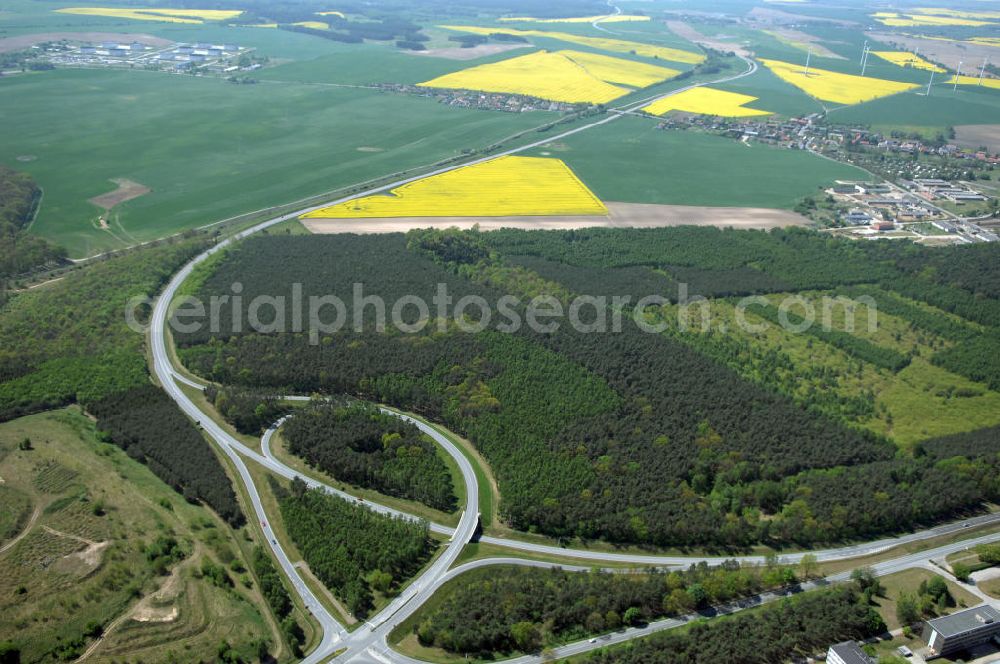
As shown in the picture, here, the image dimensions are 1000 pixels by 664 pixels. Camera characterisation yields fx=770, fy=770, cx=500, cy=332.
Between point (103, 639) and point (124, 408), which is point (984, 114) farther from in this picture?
point (103, 639)

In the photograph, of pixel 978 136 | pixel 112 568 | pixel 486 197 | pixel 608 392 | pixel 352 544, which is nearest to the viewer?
pixel 112 568

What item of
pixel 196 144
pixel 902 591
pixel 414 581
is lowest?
pixel 414 581

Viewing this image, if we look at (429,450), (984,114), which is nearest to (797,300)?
(429,450)

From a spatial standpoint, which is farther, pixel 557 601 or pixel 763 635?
pixel 557 601

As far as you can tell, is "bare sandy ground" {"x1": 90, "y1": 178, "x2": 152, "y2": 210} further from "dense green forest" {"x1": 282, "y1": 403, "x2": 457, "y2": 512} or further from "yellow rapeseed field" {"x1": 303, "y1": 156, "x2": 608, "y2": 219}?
"dense green forest" {"x1": 282, "y1": 403, "x2": 457, "y2": 512}

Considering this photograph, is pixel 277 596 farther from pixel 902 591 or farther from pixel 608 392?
pixel 902 591

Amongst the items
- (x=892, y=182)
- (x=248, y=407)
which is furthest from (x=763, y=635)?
(x=892, y=182)

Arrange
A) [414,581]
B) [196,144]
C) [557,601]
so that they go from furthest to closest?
[196,144] < [414,581] < [557,601]
